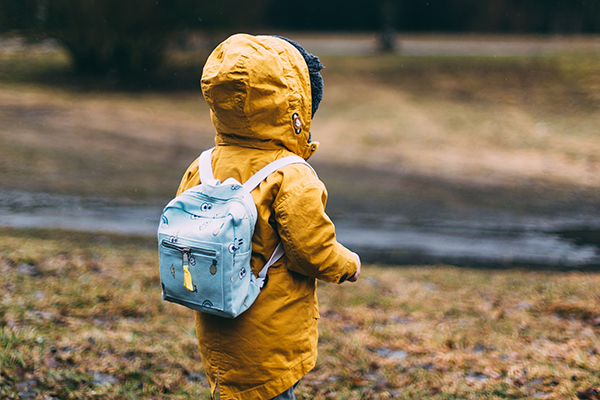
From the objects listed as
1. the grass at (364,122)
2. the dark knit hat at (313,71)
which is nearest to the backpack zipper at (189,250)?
the dark knit hat at (313,71)

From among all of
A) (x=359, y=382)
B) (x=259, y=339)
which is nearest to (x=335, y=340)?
(x=359, y=382)

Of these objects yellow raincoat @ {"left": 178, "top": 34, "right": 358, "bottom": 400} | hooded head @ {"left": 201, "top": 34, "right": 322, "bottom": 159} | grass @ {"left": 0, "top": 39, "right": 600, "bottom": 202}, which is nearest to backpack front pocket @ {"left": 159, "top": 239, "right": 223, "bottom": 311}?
yellow raincoat @ {"left": 178, "top": 34, "right": 358, "bottom": 400}

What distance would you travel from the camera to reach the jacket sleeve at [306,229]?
1974 millimetres

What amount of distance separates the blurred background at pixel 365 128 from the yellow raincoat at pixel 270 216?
4803 millimetres

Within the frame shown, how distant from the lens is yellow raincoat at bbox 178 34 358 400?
1.98 metres

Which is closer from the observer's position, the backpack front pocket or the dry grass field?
the backpack front pocket

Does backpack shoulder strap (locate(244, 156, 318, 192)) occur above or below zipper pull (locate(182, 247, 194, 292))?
above

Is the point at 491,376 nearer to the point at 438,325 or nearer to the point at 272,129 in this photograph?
the point at 438,325

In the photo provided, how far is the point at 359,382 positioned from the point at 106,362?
163 centimetres

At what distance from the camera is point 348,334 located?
4.38 m

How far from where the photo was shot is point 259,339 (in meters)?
2.11

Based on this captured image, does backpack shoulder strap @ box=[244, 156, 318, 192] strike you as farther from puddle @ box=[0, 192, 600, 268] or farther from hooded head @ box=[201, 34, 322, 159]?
puddle @ box=[0, 192, 600, 268]

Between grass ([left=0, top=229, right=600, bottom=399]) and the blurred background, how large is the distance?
1.47 metres

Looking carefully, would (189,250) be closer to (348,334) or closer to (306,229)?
(306,229)
